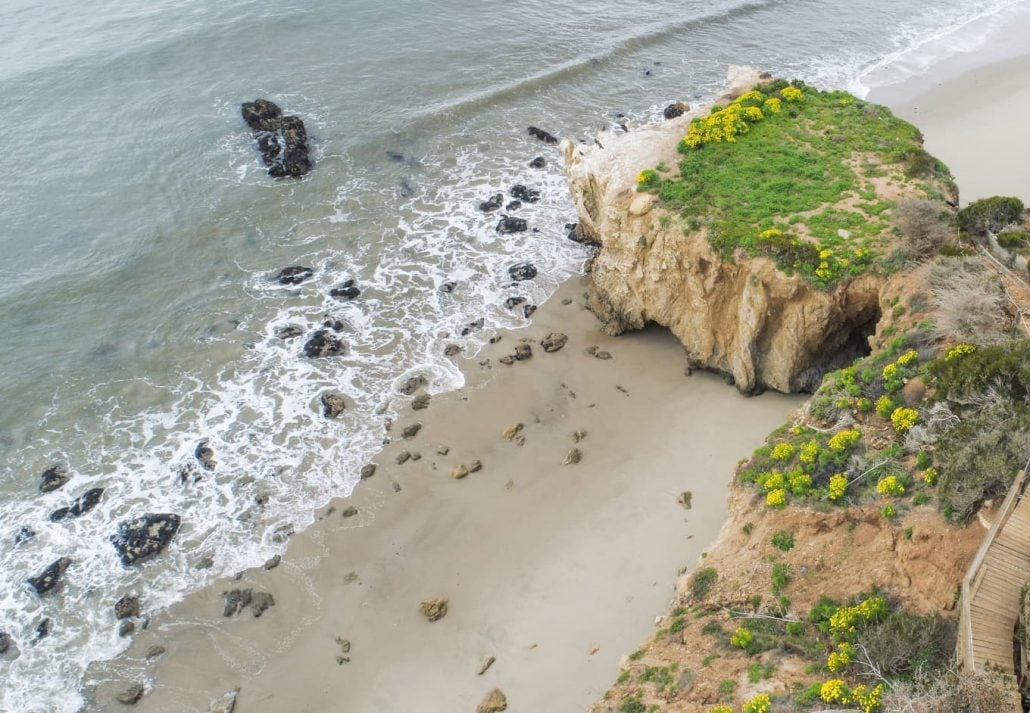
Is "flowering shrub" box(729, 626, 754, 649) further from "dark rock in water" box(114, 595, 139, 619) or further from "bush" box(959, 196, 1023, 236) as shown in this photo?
"dark rock in water" box(114, 595, 139, 619)

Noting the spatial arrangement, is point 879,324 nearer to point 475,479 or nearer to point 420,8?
point 475,479

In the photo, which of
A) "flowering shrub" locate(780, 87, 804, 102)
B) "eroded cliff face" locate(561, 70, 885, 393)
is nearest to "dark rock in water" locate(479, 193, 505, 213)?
"eroded cliff face" locate(561, 70, 885, 393)

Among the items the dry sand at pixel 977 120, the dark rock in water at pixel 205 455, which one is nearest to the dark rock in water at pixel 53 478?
the dark rock in water at pixel 205 455

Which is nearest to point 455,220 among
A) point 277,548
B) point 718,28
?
point 277,548

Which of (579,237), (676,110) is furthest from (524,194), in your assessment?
(676,110)

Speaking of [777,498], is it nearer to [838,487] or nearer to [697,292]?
[838,487]

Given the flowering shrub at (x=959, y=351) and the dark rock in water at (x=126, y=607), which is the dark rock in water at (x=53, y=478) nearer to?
the dark rock in water at (x=126, y=607)

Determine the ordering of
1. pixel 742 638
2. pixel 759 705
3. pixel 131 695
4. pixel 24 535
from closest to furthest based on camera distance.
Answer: pixel 759 705, pixel 742 638, pixel 131 695, pixel 24 535
